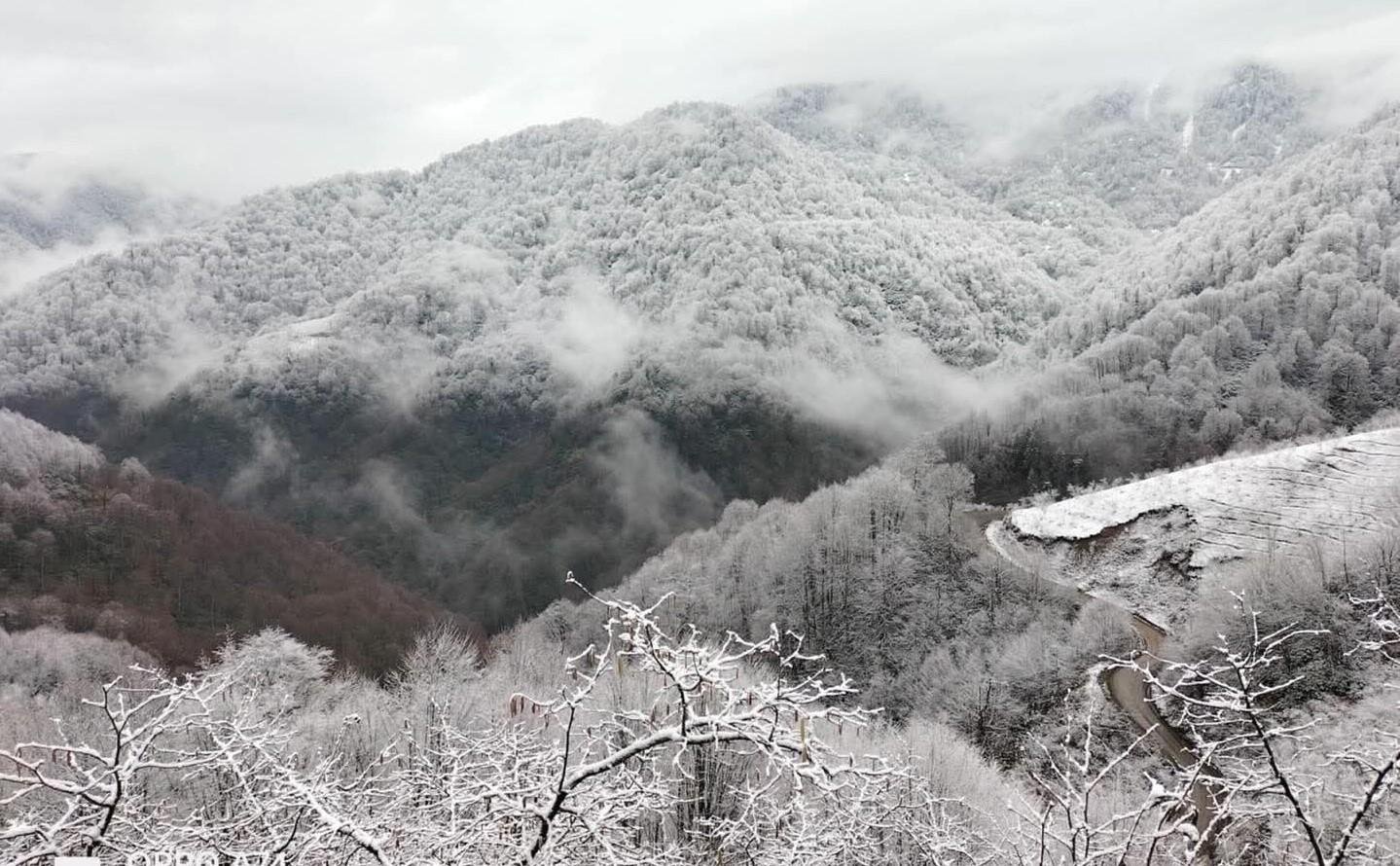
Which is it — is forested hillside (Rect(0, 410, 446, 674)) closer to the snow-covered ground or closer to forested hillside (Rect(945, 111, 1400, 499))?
the snow-covered ground

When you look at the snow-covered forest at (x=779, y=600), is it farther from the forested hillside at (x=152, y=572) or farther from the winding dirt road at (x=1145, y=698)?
the forested hillside at (x=152, y=572)

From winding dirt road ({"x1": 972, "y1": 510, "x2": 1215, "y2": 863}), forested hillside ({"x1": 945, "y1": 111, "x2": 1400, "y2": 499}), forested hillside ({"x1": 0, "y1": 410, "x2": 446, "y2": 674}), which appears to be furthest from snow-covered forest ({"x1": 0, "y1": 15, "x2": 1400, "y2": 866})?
forested hillside ({"x1": 945, "y1": 111, "x2": 1400, "y2": 499})

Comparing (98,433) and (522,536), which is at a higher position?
(98,433)

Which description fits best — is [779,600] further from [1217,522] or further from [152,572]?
[152,572]

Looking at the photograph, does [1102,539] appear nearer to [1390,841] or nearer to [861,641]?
[861,641]

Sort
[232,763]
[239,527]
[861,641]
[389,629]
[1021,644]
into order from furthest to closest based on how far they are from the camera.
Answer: [239,527], [389,629], [861,641], [1021,644], [232,763]

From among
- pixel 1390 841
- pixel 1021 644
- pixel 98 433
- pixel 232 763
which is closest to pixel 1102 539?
pixel 1021 644

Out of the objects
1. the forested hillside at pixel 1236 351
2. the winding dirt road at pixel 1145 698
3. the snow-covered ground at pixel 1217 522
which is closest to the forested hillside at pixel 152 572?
the winding dirt road at pixel 1145 698
